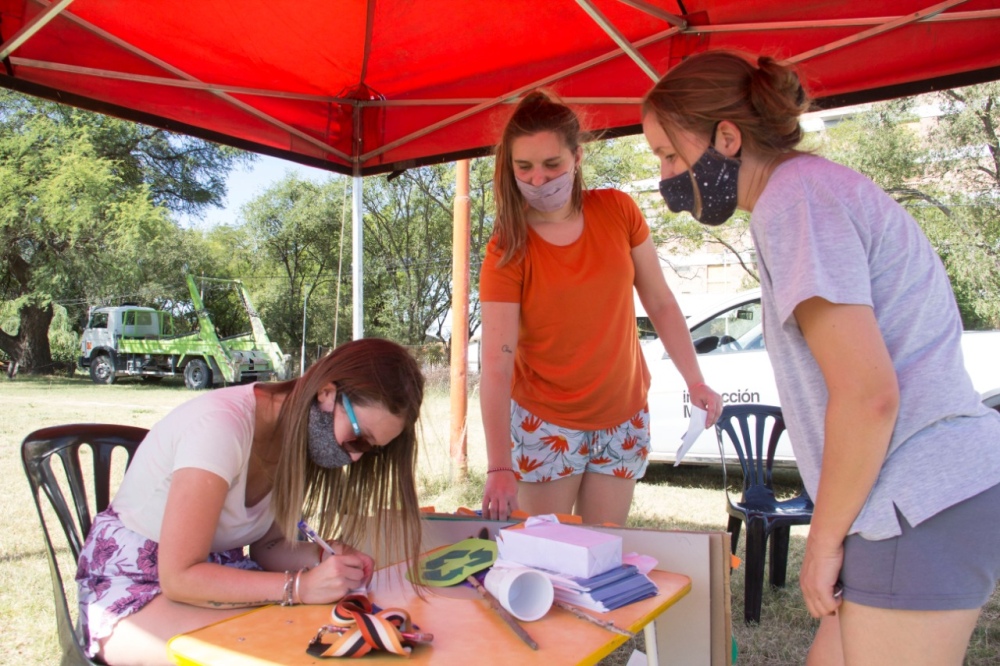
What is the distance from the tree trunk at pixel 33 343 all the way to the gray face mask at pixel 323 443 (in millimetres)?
22748

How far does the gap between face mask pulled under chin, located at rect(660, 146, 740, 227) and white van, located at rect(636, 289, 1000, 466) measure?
171 inches

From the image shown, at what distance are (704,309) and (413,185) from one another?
20098 millimetres

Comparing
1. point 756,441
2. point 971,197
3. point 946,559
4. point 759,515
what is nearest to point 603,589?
point 946,559

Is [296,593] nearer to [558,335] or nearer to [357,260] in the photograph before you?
[558,335]

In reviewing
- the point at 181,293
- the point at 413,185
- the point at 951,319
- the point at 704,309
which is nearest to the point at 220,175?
the point at 181,293

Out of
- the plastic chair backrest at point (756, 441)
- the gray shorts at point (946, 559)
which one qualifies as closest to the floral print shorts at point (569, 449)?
the gray shorts at point (946, 559)

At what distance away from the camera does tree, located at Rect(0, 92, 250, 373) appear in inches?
801

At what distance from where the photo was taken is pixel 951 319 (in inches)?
43.0

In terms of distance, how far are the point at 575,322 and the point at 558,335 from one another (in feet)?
0.19

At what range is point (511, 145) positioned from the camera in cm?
205

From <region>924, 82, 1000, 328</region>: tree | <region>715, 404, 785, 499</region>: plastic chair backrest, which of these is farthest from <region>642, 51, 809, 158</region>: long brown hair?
<region>924, 82, 1000, 328</region>: tree

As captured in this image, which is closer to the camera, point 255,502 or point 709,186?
point 709,186

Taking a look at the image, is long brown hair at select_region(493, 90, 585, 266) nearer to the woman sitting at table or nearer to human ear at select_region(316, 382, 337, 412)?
the woman sitting at table

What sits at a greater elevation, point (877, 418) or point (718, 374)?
point (877, 418)
